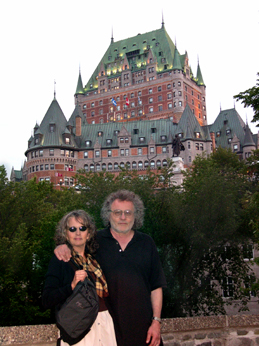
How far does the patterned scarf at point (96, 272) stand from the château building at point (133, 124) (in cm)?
5093

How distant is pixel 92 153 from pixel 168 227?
59.9m

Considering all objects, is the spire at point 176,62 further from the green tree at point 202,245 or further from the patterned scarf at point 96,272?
the patterned scarf at point 96,272

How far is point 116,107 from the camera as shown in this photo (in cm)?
10869

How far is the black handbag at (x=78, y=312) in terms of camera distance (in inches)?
140

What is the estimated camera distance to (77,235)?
4055mm

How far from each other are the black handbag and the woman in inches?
4.3

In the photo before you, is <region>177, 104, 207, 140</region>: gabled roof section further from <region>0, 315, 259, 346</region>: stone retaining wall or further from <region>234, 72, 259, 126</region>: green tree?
<region>0, 315, 259, 346</region>: stone retaining wall

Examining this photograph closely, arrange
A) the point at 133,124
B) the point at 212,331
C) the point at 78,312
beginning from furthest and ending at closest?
the point at 133,124 → the point at 212,331 → the point at 78,312

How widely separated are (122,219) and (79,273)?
0.93m

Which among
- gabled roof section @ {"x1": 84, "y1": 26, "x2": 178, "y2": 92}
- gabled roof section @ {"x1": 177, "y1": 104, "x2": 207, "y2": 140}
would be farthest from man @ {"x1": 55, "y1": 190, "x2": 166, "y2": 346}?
gabled roof section @ {"x1": 84, "y1": 26, "x2": 178, "y2": 92}

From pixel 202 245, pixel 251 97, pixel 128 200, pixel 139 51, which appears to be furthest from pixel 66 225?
pixel 139 51

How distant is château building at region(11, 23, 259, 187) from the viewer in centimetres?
7744

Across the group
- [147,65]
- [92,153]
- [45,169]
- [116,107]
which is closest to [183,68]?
[147,65]

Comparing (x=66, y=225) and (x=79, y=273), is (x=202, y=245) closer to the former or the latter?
(x=66, y=225)
